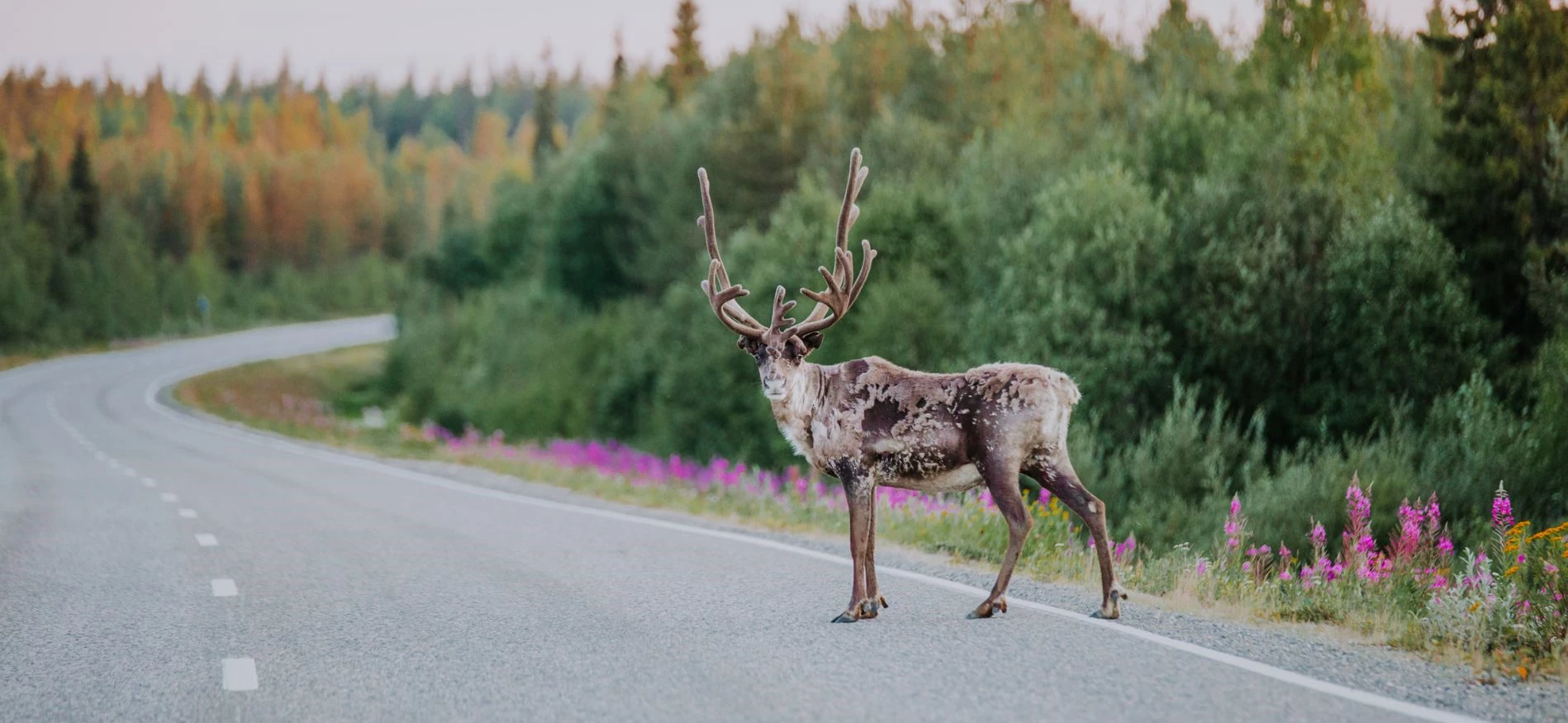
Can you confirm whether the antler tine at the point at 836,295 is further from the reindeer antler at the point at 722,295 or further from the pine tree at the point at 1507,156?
the pine tree at the point at 1507,156

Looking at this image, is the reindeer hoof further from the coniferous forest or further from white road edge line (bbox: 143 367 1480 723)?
the coniferous forest

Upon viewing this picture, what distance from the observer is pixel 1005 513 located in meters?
7.86

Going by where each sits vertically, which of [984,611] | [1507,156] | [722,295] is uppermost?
[1507,156]

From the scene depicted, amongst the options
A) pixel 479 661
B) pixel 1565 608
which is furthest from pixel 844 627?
pixel 1565 608

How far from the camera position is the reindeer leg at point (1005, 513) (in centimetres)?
A: 773

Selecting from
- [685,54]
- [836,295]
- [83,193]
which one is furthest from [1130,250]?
[83,193]

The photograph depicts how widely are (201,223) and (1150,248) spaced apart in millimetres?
131486

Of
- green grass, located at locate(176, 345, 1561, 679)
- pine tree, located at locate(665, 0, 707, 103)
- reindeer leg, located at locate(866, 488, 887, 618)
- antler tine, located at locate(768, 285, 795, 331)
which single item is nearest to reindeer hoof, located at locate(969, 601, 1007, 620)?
reindeer leg, located at locate(866, 488, 887, 618)

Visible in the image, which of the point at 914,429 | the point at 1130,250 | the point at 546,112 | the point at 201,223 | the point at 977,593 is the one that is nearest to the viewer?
the point at 914,429

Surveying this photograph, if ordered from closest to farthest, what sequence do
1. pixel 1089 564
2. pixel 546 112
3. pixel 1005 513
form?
1. pixel 1005 513
2. pixel 1089 564
3. pixel 546 112

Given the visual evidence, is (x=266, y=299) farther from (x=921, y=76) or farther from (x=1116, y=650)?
(x=1116, y=650)

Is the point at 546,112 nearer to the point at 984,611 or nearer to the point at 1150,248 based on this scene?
the point at 1150,248

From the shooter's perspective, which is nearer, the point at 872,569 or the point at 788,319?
the point at 872,569

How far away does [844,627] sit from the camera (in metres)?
7.74
